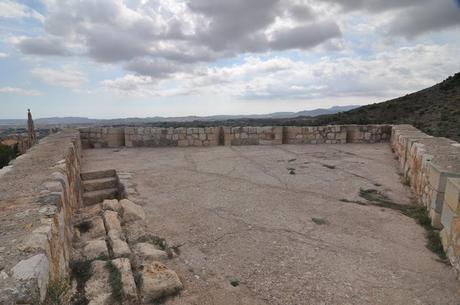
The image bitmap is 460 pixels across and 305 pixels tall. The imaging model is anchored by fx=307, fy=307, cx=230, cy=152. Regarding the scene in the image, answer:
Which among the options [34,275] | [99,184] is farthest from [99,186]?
[34,275]

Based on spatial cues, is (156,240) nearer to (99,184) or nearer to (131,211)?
(131,211)

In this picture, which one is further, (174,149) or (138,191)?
(174,149)

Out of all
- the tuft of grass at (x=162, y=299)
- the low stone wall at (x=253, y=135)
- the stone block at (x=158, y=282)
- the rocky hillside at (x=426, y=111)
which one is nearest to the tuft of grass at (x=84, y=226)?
the stone block at (x=158, y=282)

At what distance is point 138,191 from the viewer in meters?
5.30

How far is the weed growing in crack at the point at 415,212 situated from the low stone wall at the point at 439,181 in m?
0.08

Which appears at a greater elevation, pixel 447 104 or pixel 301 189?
pixel 447 104

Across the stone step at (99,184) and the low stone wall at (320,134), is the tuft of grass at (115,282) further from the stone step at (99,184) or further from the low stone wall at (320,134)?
the low stone wall at (320,134)

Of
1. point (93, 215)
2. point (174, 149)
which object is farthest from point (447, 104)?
point (93, 215)

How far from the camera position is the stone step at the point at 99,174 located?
627 centimetres

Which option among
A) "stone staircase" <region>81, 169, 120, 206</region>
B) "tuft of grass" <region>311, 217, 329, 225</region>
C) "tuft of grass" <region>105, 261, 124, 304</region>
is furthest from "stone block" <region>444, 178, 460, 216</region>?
"stone staircase" <region>81, 169, 120, 206</region>

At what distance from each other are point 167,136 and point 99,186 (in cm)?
432

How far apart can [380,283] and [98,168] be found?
19.4 feet

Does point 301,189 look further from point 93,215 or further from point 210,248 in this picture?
point 93,215

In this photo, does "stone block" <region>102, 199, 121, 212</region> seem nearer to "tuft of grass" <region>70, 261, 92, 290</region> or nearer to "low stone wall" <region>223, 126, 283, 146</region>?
"tuft of grass" <region>70, 261, 92, 290</region>
